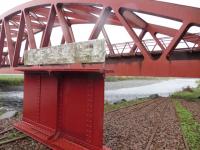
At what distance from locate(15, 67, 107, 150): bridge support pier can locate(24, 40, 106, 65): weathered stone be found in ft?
1.49

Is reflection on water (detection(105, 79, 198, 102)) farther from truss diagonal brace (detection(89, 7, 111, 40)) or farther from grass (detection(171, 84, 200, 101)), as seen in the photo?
truss diagonal brace (detection(89, 7, 111, 40))

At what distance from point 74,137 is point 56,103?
4.59 feet

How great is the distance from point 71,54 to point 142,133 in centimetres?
498

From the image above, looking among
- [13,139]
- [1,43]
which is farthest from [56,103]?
[1,43]

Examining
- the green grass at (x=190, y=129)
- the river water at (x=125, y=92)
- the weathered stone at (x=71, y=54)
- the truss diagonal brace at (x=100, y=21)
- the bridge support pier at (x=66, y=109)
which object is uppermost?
the truss diagonal brace at (x=100, y=21)

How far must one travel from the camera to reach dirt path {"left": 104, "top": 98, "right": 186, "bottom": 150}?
422 inches

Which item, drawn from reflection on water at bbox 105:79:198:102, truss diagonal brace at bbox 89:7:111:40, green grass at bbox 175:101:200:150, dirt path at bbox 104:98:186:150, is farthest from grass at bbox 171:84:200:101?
truss diagonal brace at bbox 89:7:111:40

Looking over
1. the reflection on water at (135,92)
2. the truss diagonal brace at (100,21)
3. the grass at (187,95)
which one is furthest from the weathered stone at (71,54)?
the grass at (187,95)

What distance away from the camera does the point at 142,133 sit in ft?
41.2

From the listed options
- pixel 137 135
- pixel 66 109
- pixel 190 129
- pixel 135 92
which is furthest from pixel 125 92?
pixel 66 109

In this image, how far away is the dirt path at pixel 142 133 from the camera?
35.2ft

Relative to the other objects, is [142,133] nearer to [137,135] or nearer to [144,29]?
[137,135]

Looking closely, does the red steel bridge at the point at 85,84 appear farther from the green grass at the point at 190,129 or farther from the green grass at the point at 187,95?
the green grass at the point at 187,95

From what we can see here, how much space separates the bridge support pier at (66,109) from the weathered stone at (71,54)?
0.45 meters
